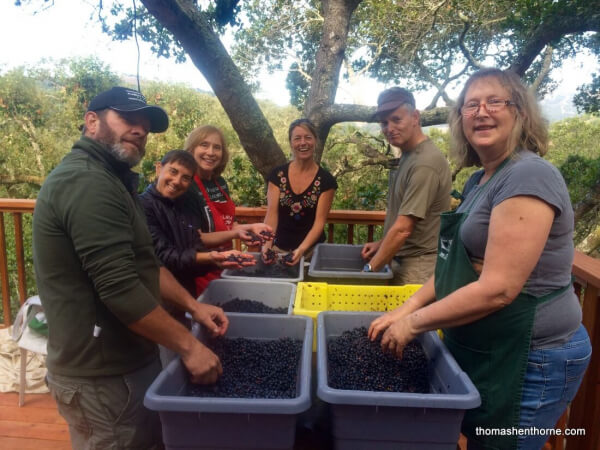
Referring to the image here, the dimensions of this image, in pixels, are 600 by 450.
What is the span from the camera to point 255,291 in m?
1.84

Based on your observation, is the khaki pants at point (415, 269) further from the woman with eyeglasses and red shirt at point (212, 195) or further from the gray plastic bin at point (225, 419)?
the gray plastic bin at point (225, 419)

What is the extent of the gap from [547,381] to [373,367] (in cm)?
48

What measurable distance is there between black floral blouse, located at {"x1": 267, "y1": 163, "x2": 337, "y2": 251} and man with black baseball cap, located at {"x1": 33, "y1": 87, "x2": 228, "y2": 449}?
4.52 ft

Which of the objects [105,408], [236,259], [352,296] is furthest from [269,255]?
[105,408]

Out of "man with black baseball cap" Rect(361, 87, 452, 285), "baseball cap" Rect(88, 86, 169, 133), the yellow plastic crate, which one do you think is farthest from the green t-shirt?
"man with black baseball cap" Rect(361, 87, 452, 285)

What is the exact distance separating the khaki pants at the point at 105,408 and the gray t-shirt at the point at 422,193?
1.41 meters

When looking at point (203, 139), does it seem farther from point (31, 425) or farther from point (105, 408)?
point (31, 425)

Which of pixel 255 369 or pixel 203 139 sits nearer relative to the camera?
pixel 255 369

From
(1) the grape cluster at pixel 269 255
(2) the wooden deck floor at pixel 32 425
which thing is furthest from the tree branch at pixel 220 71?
(2) the wooden deck floor at pixel 32 425

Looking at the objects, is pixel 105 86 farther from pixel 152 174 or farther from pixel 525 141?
pixel 525 141

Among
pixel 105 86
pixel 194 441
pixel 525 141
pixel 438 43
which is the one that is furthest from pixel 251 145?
pixel 105 86

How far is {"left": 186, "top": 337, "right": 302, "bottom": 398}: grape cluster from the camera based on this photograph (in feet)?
3.59

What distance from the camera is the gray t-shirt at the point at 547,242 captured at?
1040mm

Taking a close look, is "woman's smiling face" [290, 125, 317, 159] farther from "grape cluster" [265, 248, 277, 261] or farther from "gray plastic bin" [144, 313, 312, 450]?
"gray plastic bin" [144, 313, 312, 450]
